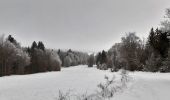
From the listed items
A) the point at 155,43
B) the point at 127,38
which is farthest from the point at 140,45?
the point at 155,43

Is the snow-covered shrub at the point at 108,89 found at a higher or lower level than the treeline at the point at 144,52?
lower

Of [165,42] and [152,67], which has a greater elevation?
[165,42]

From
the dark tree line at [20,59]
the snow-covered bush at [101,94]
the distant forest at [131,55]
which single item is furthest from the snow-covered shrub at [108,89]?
the dark tree line at [20,59]

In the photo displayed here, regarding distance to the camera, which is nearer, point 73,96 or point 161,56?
point 73,96

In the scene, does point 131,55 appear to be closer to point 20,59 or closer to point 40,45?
point 20,59

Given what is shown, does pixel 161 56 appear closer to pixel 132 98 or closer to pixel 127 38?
pixel 127 38

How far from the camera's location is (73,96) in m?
16.4

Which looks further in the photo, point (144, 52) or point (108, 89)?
point (144, 52)

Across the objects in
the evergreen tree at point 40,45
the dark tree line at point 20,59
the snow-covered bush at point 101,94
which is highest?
the evergreen tree at point 40,45

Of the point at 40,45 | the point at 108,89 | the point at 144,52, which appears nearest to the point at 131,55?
the point at 144,52

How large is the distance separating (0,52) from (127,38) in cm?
3309

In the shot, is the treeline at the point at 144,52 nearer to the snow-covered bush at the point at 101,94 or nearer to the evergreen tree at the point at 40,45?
the snow-covered bush at the point at 101,94

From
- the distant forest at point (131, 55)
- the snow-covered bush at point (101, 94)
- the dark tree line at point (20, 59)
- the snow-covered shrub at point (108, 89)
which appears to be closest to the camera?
the snow-covered bush at point (101, 94)

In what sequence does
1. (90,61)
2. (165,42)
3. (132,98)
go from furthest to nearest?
(90,61)
(165,42)
(132,98)
